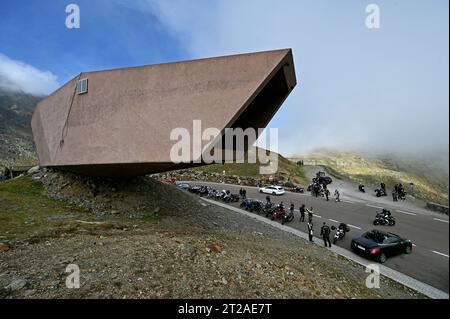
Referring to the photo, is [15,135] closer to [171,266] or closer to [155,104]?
[155,104]

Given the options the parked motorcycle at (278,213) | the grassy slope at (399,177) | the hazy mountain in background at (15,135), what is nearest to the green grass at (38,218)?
the parked motorcycle at (278,213)

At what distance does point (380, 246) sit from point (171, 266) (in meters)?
11.4

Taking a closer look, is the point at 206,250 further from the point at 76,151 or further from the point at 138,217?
the point at 76,151

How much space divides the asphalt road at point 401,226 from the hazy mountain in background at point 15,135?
78281mm

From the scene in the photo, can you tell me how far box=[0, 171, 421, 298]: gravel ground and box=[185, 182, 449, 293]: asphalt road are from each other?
2596mm

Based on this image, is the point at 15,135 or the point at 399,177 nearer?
the point at 399,177

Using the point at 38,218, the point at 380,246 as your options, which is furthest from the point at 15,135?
the point at 380,246

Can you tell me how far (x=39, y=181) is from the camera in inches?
661

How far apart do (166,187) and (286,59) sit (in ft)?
47.1

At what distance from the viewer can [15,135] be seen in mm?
107750

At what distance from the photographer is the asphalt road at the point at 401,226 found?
806 cm

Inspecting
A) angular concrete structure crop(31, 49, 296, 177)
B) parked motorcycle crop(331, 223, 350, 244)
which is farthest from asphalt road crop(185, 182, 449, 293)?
angular concrete structure crop(31, 49, 296, 177)

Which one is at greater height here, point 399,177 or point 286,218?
point 286,218

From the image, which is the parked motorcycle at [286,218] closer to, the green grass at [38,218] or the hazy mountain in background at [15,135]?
the green grass at [38,218]
